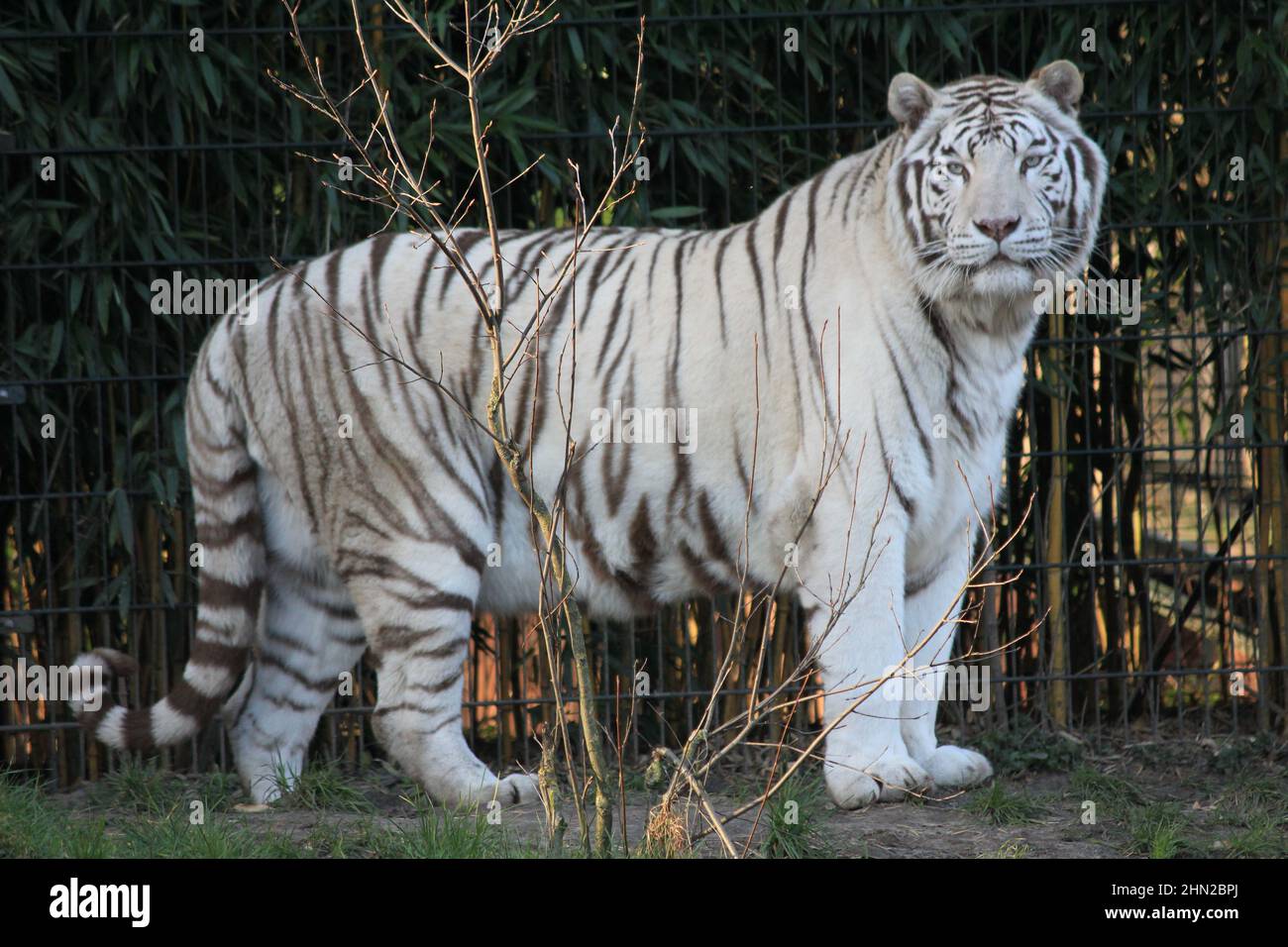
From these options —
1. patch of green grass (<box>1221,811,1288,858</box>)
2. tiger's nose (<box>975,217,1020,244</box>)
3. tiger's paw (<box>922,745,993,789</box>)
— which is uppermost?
tiger's nose (<box>975,217,1020,244</box>)

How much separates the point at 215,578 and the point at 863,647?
1836mm

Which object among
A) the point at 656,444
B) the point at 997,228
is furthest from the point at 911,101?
the point at 656,444

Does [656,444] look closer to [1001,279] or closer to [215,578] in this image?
[1001,279]

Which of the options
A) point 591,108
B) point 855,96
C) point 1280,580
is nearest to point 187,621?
point 591,108

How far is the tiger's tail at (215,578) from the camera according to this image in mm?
4277

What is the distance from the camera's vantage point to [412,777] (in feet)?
13.9

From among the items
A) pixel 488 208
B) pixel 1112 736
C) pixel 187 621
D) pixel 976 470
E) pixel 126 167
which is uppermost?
pixel 126 167

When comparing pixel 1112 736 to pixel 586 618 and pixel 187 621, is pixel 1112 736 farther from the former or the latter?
pixel 187 621

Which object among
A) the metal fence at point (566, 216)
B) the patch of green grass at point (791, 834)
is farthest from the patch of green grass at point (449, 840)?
the metal fence at point (566, 216)

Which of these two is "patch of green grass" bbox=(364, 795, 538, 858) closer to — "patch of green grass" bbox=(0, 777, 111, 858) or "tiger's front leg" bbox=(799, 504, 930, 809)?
"patch of green grass" bbox=(0, 777, 111, 858)

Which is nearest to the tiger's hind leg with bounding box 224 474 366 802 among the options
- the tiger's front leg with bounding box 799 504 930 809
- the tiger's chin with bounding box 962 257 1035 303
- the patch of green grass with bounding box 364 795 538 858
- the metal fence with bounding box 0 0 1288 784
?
the metal fence with bounding box 0 0 1288 784

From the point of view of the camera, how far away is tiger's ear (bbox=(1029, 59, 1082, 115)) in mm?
4012

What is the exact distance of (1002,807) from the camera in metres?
4.00
